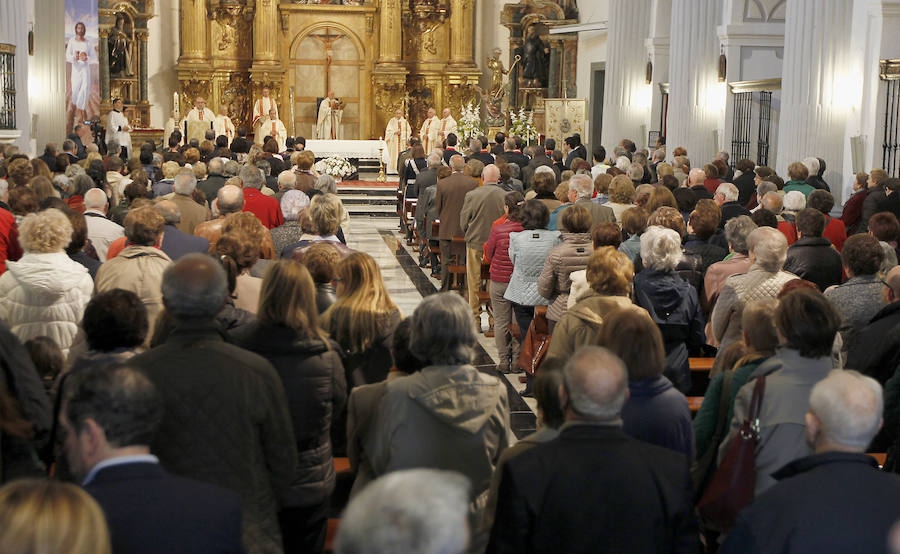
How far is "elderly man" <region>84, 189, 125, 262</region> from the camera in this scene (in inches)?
318

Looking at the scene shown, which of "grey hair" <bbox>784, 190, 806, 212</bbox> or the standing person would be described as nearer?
the standing person

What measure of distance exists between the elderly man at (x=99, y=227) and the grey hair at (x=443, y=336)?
14.9 ft

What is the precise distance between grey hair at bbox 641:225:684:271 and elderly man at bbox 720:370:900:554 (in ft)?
9.58

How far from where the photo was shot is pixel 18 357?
4090 mm

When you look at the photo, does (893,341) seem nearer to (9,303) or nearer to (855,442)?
(855,442)

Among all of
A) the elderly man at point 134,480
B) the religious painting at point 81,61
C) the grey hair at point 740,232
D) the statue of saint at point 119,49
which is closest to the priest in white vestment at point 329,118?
the statue of saint at point 119,49

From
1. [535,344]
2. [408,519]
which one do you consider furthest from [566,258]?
[408,519]

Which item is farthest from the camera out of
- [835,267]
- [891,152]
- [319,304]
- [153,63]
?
[153,63]

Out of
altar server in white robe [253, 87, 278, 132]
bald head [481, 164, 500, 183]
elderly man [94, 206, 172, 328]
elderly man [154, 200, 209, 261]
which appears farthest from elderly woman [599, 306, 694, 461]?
altar server in white robe [253, 87, 278, 132]

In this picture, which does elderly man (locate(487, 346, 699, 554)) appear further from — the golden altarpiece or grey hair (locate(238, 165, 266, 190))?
the golden altarpiece

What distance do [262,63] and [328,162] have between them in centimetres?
543

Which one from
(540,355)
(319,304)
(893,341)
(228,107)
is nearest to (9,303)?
(319,304)

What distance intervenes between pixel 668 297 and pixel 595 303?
0.67 m

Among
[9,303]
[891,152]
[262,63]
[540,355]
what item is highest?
[262,63]
